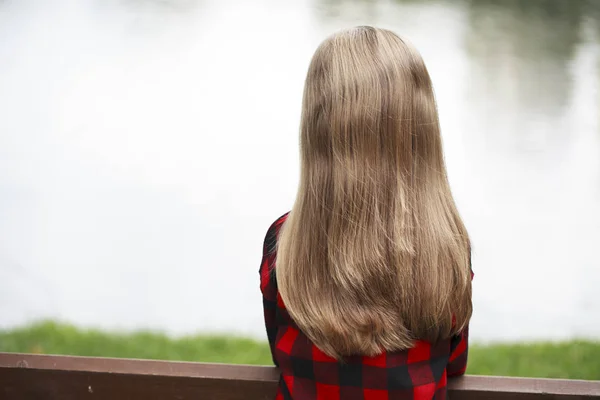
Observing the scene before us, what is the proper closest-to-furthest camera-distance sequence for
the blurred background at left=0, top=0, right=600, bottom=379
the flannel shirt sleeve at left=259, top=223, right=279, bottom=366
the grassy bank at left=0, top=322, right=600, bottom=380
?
the flannel shirt sleeve at left=259, top=223, right=279, bottom=366
the grassy bank at left=0, top=322, right=600, bottom=380
the blurred background at left=0, top=0, right=600, bottom=379

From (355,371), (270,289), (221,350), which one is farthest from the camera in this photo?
(221,350)

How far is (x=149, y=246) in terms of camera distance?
10.8 ft

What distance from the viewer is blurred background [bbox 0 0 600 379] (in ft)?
10.1

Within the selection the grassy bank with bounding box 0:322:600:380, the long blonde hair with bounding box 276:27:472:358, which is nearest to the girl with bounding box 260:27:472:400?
the long blonde hair with bounding box 276:27:472:358

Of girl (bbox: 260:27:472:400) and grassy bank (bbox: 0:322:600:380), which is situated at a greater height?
girl (bbox: 260:27:472:400)

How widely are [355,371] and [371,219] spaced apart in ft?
0.66

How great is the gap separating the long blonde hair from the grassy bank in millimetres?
1857

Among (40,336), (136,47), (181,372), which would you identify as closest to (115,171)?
(136,47)

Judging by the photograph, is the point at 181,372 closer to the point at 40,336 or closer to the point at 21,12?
the point at 40,336

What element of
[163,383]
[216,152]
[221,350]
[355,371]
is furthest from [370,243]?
[216,152]

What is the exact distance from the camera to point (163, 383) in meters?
0.92

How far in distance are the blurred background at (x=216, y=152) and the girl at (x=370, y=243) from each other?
7.21 ft

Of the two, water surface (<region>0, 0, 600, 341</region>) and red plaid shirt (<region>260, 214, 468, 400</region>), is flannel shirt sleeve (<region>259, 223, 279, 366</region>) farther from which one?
A: water surface (<region>0, 0, 600, 341</region>)

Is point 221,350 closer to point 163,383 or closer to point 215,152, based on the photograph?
Answer: point 215,152
